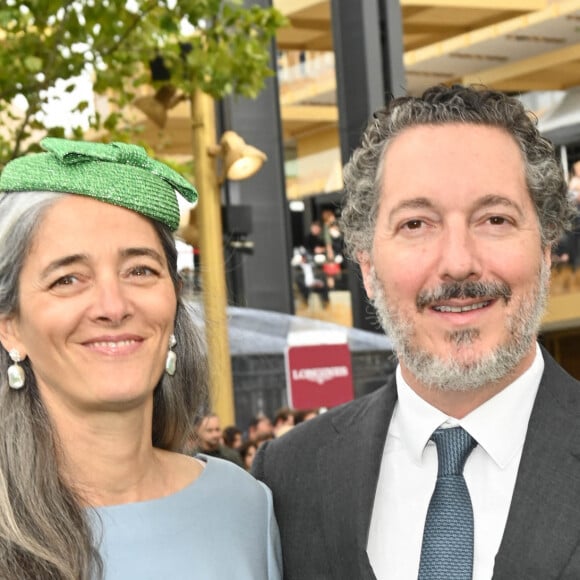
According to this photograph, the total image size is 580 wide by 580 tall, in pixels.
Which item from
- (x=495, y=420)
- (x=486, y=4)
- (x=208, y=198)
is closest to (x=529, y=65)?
(x=486, y=4)

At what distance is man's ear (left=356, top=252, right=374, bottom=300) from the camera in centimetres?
331

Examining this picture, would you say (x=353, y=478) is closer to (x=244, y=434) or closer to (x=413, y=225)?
(x=413, y=225)

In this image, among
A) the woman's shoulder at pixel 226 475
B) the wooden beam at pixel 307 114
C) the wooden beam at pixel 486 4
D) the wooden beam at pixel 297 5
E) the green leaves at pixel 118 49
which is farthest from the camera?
the wooden beam at pixel 307 114

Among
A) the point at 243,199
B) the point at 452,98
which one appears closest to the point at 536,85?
the point at 243,199

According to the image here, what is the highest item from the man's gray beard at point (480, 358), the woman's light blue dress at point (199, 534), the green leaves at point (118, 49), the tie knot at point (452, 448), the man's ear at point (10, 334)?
the green leaves at point (118, 49)

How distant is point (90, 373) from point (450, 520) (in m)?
0.84

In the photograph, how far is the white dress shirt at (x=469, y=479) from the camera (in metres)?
3.01

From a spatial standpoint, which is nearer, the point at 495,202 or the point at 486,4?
the point at 495,202

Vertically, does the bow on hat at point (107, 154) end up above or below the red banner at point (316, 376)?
above

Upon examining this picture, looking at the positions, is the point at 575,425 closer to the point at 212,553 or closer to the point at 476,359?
the point at 476,359

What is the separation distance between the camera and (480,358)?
3.03 metres

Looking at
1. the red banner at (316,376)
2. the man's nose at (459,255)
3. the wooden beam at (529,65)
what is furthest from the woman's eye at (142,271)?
the wooden beam at (529,65)

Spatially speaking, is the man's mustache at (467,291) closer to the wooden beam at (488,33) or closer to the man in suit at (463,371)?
the man in suit at (463,371)

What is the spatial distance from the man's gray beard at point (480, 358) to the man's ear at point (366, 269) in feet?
0.60
